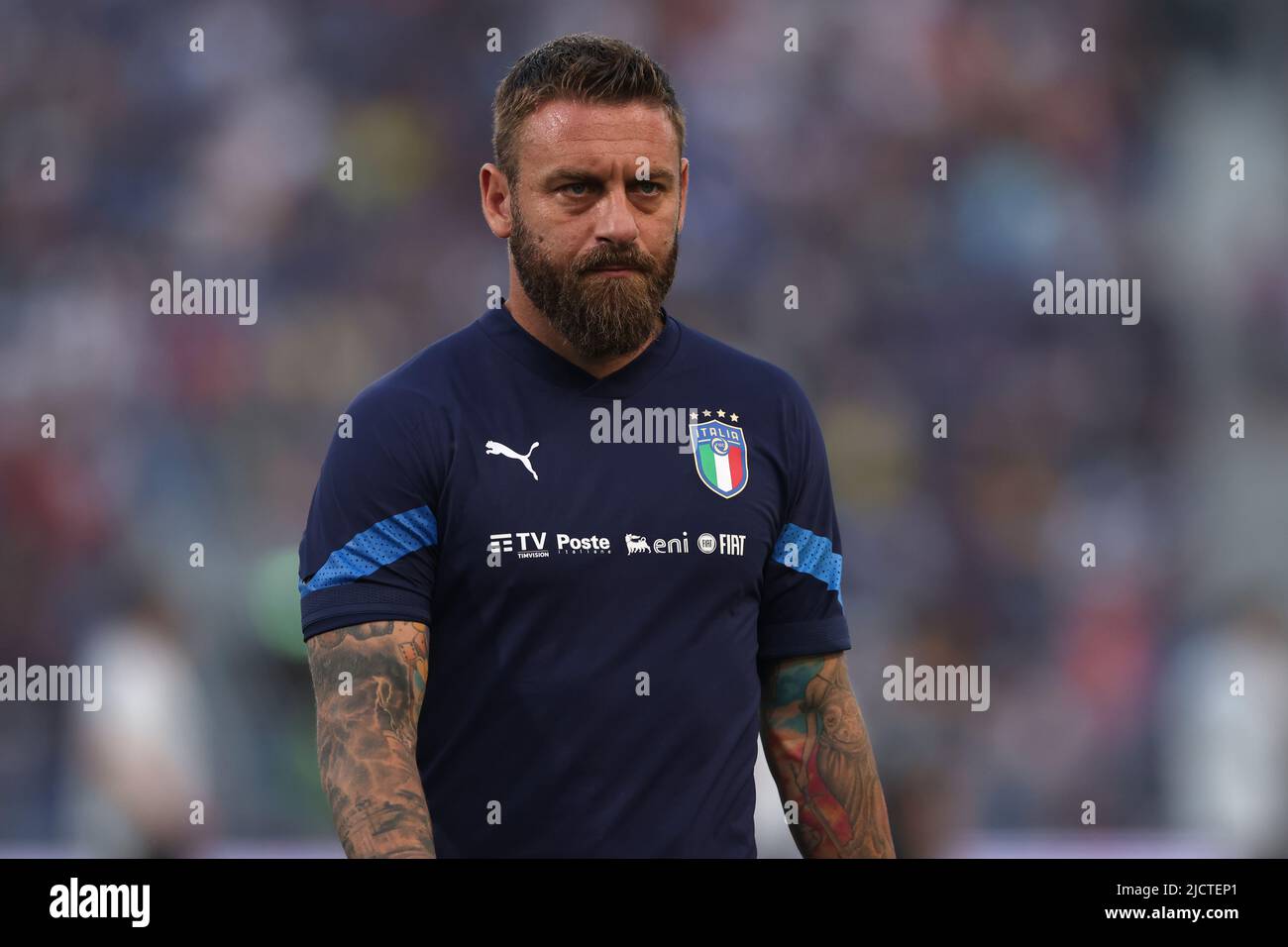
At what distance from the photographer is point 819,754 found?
127 inches

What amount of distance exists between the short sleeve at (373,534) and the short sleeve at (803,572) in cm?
70

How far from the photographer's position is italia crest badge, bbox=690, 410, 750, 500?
3070 millimetres

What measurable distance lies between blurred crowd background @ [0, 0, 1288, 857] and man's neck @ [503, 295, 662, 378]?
4.46 metres

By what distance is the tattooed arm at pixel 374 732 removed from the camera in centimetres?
272

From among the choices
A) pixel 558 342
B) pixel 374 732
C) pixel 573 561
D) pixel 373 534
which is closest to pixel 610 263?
pixel 558 342

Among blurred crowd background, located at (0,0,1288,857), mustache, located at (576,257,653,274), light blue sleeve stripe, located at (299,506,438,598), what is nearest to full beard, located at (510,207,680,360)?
mustache, located at (576,257,653,274)

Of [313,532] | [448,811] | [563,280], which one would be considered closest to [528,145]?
[563,280]

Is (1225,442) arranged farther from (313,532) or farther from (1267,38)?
(313,532)

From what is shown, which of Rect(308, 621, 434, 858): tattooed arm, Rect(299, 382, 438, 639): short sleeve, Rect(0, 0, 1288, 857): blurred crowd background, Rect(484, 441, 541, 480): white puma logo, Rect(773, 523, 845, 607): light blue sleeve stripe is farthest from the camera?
Rect(0, 0, 1288, 857): blurred crowd background

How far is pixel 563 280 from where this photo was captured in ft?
10.1

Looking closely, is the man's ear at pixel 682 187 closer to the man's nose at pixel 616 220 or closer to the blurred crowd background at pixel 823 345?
the man's nose at pixel 616 220

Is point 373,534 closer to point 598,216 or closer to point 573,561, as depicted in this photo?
point 573,561

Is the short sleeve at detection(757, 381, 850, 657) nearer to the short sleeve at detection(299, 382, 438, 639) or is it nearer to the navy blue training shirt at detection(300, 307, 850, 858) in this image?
the navy blue training shirt at detection(300, 307, 850, 858)

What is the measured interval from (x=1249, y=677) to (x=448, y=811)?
19.2 ft
